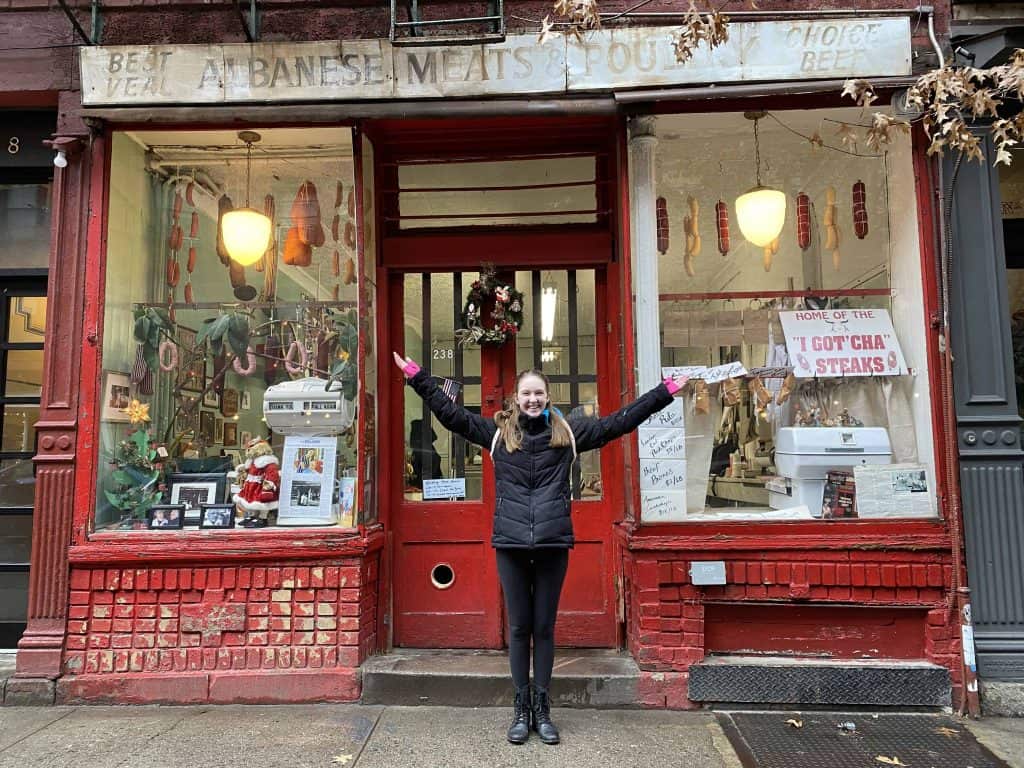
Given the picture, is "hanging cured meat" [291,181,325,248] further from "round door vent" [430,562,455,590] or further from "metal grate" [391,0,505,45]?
"round door vent" [430,562,455,590]

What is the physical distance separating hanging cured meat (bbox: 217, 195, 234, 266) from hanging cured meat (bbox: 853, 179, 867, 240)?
450 cm

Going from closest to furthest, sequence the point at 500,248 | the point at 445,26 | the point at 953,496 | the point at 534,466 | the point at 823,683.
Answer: the point at 534,466, the point at 823,683, the point at 953,496, the point at 445,26, the point at 500,248

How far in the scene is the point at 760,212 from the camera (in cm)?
508

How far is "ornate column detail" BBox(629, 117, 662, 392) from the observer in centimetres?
463

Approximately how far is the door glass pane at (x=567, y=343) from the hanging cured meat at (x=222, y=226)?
2.17 m

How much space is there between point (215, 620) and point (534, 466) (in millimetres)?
2348

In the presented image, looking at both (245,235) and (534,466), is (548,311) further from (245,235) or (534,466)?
(245,235)

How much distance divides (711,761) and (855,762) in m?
0.72

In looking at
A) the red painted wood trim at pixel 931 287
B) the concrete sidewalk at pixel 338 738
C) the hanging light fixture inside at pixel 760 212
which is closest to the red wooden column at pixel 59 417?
the concrete sidewalk at pixel 338 738

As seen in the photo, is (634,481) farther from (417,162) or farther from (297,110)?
(297,110)

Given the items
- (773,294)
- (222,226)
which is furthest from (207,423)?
(773,294)

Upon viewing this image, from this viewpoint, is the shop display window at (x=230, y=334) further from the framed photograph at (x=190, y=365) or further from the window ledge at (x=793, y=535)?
the window ledge at (x=793, y=535)

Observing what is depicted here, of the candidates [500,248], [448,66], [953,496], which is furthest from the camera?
[500,248]

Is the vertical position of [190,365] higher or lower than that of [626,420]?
higher
